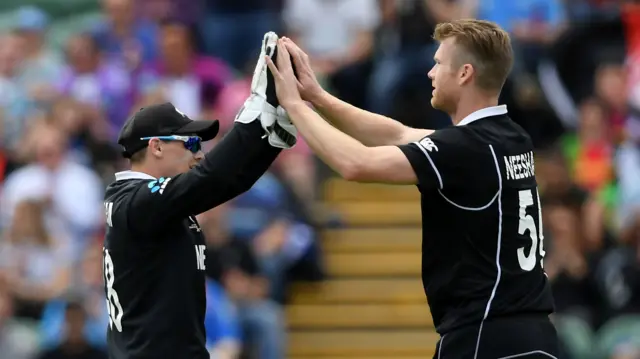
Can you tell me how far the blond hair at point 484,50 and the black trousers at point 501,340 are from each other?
3.10 feet

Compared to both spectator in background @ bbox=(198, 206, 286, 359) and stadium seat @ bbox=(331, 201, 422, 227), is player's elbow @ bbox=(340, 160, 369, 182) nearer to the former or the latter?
spectator in background @ bbox=(198, 206, 286, 359)

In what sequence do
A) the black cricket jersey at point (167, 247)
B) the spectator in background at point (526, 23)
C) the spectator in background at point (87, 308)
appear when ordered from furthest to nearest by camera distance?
1. the spectator in background at point (526, 23)
2. the spectator in background at point (87, 308)
3. the black cricket jersey at point (167, 247)

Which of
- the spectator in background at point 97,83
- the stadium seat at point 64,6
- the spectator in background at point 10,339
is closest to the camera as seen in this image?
the spectator in background at point 10,339

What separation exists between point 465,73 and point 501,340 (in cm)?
107

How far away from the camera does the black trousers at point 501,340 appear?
5.43 m

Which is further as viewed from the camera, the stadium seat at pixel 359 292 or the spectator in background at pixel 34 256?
the stadium seat at pixel 359 292

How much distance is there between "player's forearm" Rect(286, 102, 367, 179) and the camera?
537cm

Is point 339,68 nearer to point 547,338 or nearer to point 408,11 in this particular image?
point 408,11

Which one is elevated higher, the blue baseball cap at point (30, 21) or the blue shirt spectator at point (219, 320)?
the blue baseball cap at point (30, 21)

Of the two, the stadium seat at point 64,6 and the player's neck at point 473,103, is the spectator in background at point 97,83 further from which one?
the player's neck at point 473,103

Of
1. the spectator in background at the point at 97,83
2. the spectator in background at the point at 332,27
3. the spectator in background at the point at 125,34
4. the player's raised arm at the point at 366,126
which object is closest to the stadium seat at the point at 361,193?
the spectator in background at the point at 332,27

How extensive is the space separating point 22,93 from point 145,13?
1.55 m

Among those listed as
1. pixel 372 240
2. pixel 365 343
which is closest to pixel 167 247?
pixel 365 343

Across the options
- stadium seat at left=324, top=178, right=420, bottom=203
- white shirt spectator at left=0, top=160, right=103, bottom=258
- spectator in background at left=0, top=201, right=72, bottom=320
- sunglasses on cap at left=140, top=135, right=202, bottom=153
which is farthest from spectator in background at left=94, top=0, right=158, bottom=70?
sunglasses on cap at left=140, top=135, right=202, bottom=153
